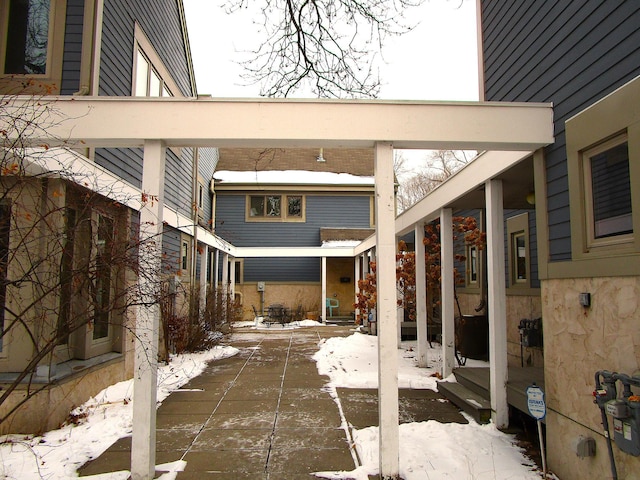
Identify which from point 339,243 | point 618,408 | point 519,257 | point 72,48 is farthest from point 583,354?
point 339,243

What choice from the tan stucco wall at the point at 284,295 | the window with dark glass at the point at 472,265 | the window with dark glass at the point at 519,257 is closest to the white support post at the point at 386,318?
the window with dark glass at the point at 519,257

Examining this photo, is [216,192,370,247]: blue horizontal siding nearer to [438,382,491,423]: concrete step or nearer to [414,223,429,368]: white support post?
[414,223,429,368]: white support post

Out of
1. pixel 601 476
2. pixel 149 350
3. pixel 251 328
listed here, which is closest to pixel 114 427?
pixel 149 350

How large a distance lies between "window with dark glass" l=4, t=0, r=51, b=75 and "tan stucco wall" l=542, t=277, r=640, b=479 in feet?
22.5

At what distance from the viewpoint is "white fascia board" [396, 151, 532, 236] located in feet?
16.9

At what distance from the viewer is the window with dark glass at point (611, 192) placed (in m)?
3.62

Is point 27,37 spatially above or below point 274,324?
above

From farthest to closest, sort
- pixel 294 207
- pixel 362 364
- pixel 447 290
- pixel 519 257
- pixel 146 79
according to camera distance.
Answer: pixel 294 207 → pixel 146 79 → pixel 362 364 → pixel 519 257 → pixel 447 290

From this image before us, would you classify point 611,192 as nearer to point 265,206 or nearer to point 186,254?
point 186,254

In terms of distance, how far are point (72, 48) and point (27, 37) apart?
699 mm

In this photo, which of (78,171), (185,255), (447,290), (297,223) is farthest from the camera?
(297,223)

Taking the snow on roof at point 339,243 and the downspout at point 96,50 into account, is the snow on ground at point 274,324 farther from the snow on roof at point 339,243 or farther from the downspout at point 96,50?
the downspout at point 96,50

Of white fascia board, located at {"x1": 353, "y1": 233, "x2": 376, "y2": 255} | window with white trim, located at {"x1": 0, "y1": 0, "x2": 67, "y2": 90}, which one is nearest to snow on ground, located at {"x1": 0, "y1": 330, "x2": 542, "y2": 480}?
window with white trim, located at {"x1": 0, "y1": 0, "x2": 67, "y2": 90}

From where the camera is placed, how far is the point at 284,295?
65.0 feet
